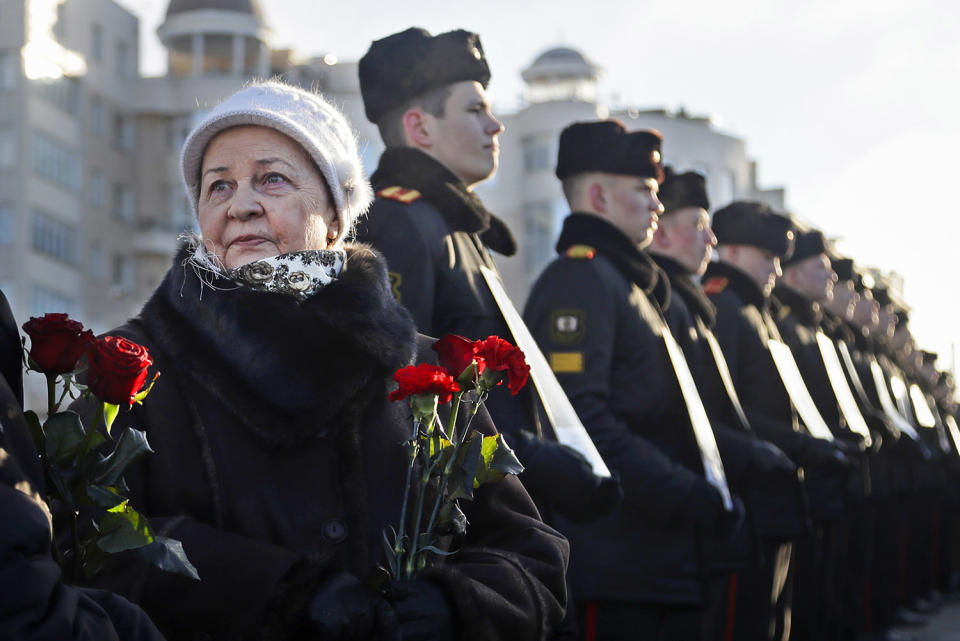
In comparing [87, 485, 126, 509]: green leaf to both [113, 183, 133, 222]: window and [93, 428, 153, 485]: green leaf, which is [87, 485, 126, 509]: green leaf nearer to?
[93, 428, 153, 485]: green leaf

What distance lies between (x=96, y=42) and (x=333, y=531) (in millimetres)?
50513

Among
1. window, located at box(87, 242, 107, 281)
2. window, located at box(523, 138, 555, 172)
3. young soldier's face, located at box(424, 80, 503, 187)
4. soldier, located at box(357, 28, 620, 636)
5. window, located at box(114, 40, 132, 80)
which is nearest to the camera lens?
soldier, located at box(357, 28, 620, 636)

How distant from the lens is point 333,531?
346 centimetres

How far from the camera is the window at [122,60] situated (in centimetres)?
5362

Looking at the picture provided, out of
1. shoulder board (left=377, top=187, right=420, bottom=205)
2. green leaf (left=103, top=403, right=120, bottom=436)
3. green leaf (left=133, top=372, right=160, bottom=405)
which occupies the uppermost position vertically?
shoulder board (left=377, top=187, right=420, bottom=205)

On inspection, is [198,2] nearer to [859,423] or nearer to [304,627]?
[859,423]

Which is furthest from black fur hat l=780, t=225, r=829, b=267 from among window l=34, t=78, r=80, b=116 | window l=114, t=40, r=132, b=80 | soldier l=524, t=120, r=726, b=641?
window l=114, t=40, r=132, b=80

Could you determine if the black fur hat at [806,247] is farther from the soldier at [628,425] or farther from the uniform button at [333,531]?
the uniform button at [333,531]

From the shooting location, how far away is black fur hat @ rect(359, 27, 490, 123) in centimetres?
575

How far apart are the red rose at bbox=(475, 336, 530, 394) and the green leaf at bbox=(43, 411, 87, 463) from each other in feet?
2.67

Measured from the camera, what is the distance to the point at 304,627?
3.14 meters

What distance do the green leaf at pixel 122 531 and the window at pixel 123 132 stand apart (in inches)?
2064

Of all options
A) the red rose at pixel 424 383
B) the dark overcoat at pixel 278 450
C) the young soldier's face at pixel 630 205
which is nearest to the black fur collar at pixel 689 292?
the young soldier's face at pixel 630 205

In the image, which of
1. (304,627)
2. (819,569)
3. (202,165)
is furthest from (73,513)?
(819,569)
